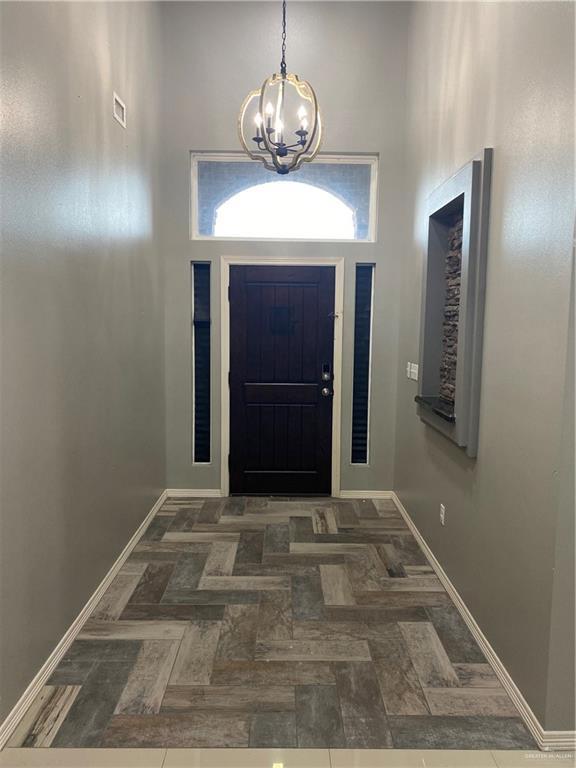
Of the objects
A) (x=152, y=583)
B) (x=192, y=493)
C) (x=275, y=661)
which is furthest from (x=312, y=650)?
(x=192, y=493)

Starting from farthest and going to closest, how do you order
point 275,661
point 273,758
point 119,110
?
point 119,110, point 275,661, point 273,758

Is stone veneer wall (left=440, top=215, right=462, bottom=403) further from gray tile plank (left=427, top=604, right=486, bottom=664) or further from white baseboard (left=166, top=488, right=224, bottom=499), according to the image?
white baseboard (left=166, top=488, right=224, bottom=499)

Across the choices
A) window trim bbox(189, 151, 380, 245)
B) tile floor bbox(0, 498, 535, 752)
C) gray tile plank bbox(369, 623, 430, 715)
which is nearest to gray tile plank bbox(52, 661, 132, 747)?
tile floor bbox(0, 498, 535, 752)

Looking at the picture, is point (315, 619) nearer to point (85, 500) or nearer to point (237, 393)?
point (85, 500)

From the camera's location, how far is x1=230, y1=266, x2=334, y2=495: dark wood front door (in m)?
4.14

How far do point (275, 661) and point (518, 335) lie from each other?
5.62 ft

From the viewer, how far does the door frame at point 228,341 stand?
13.5 ft

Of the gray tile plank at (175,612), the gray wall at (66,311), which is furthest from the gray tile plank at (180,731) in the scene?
the gray tile plank at (175,612)

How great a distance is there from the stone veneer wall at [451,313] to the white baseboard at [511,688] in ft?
3.48

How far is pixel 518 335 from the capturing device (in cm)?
196

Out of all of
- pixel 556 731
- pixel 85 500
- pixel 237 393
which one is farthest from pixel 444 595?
pixel 237 393

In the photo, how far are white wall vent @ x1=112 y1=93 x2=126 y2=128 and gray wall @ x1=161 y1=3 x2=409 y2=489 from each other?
1.03 m

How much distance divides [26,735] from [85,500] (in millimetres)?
972

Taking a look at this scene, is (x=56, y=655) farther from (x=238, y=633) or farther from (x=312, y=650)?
(x=312, y=650)
